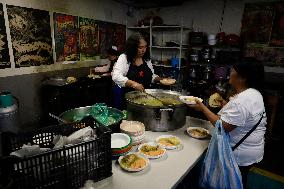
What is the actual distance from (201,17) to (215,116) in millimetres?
5344

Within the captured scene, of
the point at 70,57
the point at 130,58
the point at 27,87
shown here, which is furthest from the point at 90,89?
the point at 130,58

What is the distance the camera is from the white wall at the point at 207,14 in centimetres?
596

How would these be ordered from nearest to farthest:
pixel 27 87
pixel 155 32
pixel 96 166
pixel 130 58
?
1. pixel 96 166
2. pixel 130 58
3. pixel 27 87
4. pixel 155 32

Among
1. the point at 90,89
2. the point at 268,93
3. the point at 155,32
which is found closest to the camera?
the point at 268,93

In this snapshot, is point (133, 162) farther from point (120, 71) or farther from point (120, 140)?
point (120, 71)

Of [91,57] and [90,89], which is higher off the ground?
[91,57]

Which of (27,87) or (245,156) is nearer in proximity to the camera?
(245,156)

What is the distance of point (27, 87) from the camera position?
436 centimetres

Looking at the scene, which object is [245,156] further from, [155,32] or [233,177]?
[155,32]

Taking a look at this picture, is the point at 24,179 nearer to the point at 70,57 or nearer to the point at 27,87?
the point at 27,87

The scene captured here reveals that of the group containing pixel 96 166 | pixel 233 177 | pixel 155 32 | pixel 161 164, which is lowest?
pixel 233 177

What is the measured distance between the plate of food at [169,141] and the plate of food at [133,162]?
29 cm

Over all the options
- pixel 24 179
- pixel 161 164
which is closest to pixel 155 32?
pixel 161 164

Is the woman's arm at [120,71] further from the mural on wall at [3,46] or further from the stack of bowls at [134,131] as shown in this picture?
the mural on wall at [3,46]
